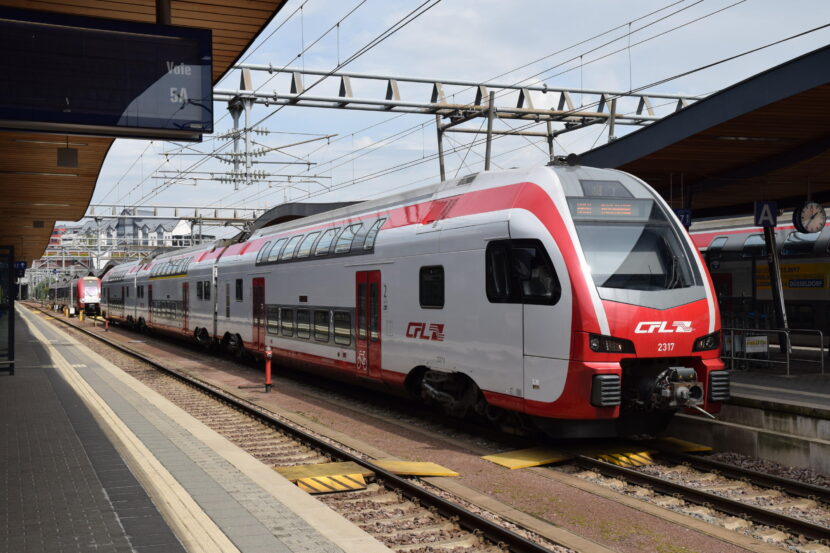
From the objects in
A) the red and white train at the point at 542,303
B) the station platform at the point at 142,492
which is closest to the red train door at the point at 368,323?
the red and white train at the point at 542,303

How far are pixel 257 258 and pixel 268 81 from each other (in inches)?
176

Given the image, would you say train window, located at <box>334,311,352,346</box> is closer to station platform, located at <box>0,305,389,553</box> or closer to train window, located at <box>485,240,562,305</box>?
station platform, located at <box>0,305,389,553</box>

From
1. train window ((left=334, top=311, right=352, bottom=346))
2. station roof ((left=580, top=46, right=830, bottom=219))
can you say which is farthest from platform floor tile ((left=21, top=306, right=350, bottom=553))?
station roof ((left=580, top=46, right=830, bottom=219))

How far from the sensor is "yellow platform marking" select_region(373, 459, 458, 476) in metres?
9.27

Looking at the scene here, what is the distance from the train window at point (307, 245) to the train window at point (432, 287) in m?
5.31

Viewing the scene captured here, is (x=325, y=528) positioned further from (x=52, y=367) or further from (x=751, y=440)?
(x=52, y=367)

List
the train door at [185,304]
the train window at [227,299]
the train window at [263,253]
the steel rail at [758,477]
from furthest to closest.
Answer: the train door at [185,304], the train window at [227,299], the train window at [263,253], the steel rail at [758,477]

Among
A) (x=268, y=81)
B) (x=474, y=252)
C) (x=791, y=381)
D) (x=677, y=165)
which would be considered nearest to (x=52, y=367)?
(x=268, y=81)

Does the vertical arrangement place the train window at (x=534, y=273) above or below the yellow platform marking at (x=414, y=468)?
above

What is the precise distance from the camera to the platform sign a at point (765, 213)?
16.8 m

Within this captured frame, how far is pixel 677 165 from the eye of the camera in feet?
54.4

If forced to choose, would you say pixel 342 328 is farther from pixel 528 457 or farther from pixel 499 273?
pixel 528 457

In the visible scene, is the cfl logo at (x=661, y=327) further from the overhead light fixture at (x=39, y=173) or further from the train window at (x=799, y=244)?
the train window at (x=799, y=244)

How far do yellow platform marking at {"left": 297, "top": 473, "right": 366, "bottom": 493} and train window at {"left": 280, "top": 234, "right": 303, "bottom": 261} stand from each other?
31.2 feet
